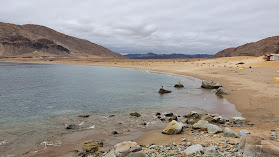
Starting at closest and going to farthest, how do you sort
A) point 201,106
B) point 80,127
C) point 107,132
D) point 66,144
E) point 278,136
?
point 278,136 < point 66,144 < point 107,132 < point 80,127 < point 201,106

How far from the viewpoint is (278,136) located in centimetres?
1070

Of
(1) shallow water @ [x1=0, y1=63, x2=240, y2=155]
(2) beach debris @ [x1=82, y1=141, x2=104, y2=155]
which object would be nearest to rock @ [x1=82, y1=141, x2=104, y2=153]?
(2) beach debris @ [x1=82, y1=141, x2=104, y2=155]

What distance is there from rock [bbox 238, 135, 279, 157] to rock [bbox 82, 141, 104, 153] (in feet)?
23.7

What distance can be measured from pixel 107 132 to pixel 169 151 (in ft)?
18.4

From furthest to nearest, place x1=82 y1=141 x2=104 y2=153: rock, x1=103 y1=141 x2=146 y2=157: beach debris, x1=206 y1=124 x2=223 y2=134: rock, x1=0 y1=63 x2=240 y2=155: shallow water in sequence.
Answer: x1=0 y1=63 x2=240 y2=155: shallow water
x1=206 y1=124 x2=223 y2=134: rock
x1=82 y1=141 x2=104 y2=153: rock
x1=103 y1=141 x2=146 y2=157: beach debris

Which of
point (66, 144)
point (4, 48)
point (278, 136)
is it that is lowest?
point (66, 144)

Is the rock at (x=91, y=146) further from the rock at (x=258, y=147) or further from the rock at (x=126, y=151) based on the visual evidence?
the rock at (x=258, y=147)

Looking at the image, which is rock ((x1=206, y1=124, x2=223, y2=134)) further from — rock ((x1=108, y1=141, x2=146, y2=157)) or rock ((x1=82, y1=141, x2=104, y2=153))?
rock ((x1=82, y1=141, x2=104, y2=153))

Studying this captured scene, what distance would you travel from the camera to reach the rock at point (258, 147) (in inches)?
282

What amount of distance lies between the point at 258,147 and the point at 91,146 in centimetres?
813

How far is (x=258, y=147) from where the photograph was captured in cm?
753

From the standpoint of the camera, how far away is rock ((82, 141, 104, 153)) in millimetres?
10698

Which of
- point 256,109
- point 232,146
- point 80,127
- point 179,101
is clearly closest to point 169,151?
point 232,146

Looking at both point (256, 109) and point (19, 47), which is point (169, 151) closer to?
point (256, 109)
